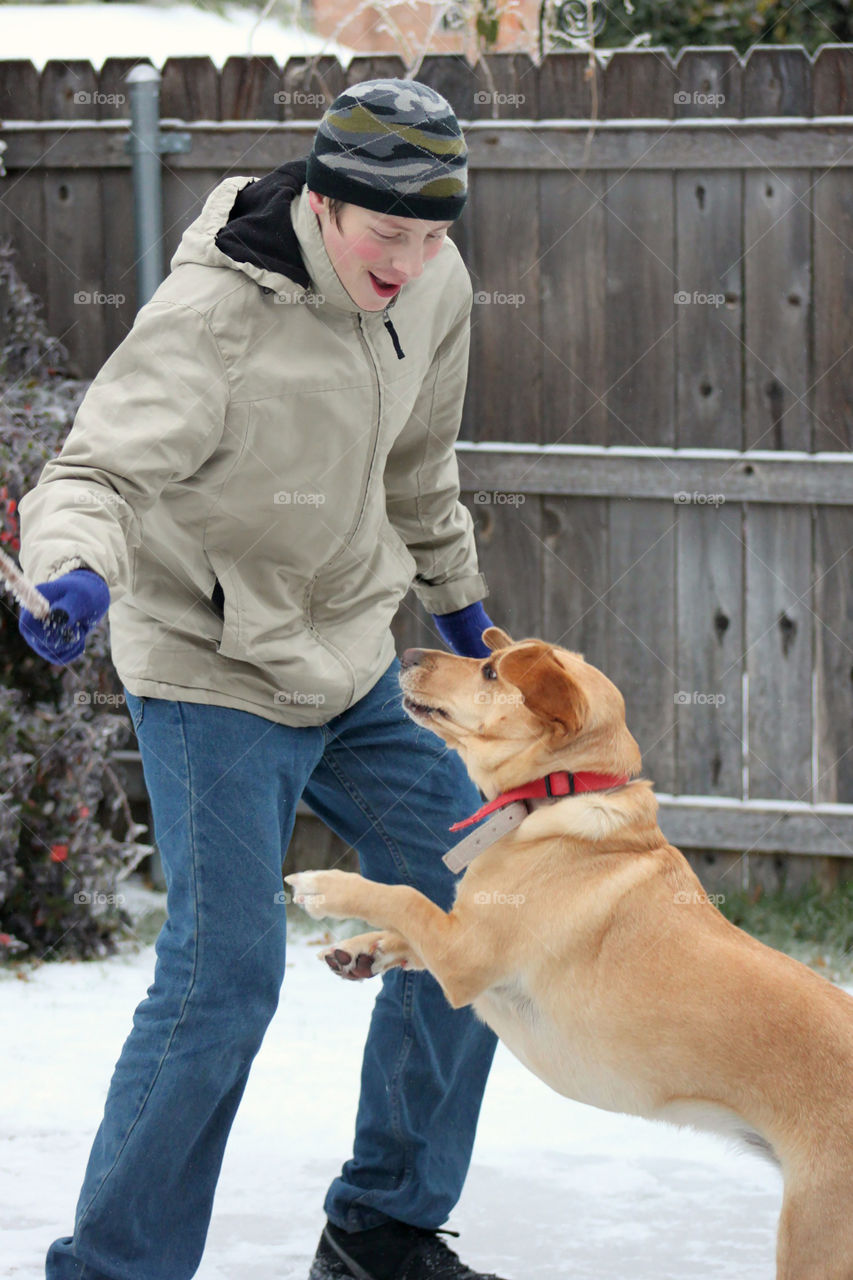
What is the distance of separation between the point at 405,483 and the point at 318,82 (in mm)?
2305

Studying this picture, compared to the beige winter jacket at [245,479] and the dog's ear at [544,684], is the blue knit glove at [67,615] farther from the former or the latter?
the dog's ear at [544,684]

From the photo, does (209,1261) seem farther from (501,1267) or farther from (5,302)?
(5,302)

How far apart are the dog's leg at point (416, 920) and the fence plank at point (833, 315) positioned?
2.57 meters

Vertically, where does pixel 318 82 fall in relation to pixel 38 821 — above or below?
above

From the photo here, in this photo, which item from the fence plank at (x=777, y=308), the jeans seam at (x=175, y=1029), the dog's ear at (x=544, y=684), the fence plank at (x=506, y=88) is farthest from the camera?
the fence plank at (x=506, y=88)

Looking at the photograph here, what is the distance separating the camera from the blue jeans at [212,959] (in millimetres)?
2311

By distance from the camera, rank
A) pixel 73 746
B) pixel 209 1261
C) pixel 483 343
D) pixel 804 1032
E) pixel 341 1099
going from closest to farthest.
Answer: pixel 804 1032
pixel 209 1261
pixel 341 1099
pixel 73 746
pixel 483 343

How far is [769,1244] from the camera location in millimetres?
3027

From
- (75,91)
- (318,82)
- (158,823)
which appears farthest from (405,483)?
(75,91)

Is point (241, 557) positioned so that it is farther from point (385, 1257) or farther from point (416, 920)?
point (385, 1257)

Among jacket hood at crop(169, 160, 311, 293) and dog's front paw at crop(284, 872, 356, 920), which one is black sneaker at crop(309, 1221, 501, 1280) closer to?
dog's front paw at crop(284, 872, 356, 920)

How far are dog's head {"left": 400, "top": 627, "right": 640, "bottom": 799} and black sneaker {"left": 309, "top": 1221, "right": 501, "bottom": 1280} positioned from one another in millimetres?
887

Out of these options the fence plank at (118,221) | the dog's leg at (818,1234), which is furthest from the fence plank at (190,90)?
the dog's leg at (818,1234)

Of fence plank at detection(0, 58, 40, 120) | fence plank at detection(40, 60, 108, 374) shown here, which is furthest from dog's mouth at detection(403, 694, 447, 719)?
fence plank at detection(0, 58, 40, 120)
